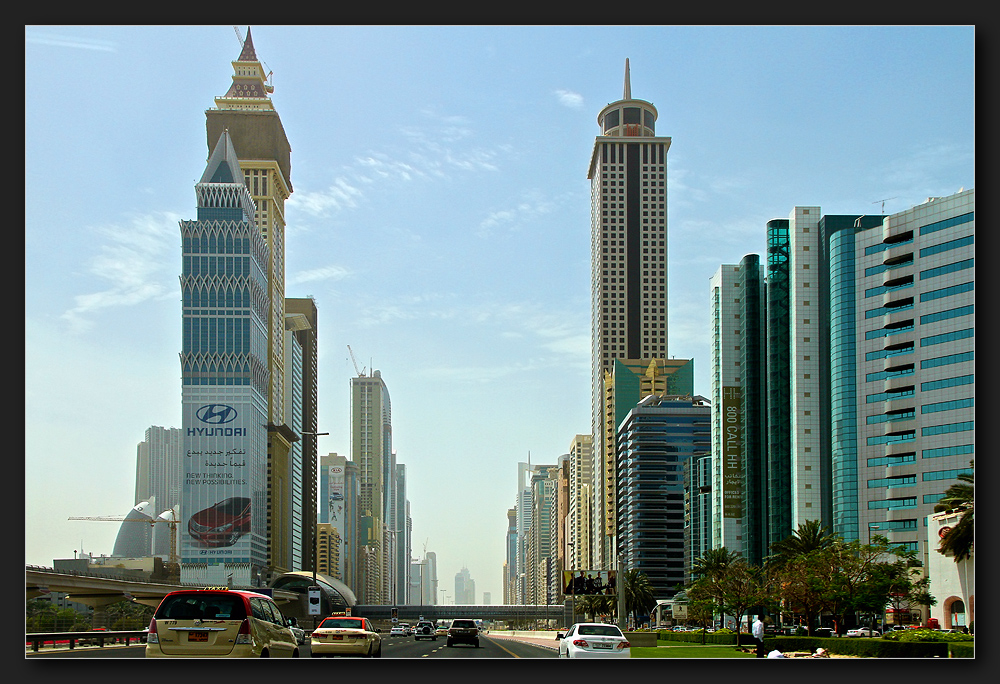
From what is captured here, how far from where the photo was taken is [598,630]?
3250 centimetres

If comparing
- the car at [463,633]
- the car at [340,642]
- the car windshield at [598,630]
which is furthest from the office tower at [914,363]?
the car at [340,642]

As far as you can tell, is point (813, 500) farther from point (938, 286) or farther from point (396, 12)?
point (396, 12)

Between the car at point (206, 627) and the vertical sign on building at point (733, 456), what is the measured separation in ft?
477

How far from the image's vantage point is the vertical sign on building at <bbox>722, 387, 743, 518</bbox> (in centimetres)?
16225

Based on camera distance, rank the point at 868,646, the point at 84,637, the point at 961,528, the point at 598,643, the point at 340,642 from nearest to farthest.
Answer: the point at 598,643, the point at 340,642, the point at 868,646, the point at 84,637, the point at 961,528

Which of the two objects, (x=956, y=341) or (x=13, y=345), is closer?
(x=13, y=345)

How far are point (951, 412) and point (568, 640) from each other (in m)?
89.1

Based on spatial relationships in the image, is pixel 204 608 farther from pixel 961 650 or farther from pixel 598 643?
pixel 961 650

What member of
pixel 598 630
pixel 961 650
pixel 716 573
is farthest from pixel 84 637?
pixel 716 573

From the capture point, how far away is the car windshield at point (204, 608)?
884 inches

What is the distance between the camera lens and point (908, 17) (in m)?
25.2

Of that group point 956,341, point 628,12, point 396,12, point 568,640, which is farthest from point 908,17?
point 956,341

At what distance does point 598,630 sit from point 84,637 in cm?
2995

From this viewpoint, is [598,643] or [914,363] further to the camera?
[914,363]
